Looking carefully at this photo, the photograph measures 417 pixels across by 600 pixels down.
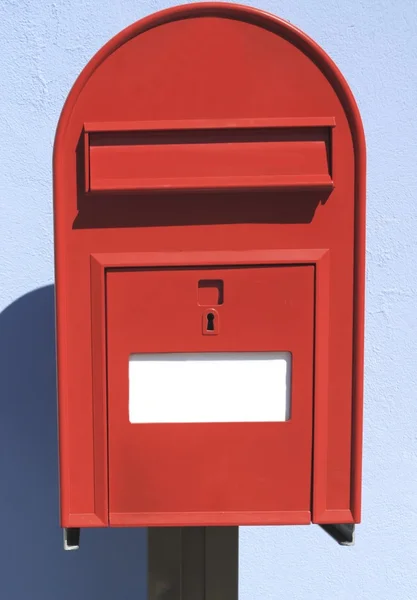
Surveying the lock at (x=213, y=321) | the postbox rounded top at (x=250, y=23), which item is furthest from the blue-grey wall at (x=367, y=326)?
the lock at (x=213, y=321)

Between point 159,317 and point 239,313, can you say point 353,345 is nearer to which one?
point 239,313

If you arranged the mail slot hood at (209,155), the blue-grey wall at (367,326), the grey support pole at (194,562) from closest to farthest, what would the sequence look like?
the mail slot hood at (209,155), the grey support pole at (194,562), the blue-grey wall at (367,326)

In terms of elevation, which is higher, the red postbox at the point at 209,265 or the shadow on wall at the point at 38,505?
the red postbox at the point at 209,265

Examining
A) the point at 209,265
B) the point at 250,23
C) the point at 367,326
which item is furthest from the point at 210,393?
the point at 367,326

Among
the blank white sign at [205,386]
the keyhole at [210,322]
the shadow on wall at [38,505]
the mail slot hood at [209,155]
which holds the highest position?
the mail slot hood at [209,155]

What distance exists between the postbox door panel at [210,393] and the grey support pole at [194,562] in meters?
0.21

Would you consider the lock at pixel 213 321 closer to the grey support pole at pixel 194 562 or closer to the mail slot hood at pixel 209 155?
the mail slot hood at pixel 209 155

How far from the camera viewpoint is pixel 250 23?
2.44ft

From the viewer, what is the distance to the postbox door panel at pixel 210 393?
0.75 meters

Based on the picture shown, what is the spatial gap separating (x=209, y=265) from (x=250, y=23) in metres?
0.36

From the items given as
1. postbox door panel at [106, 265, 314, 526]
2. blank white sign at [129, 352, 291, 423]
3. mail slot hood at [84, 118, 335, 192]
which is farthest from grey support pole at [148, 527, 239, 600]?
mail slot hood at [84, 118, 335, 192]

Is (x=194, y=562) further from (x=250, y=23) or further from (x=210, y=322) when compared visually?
(x=250, y=23)

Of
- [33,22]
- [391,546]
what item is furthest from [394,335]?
[33,22]

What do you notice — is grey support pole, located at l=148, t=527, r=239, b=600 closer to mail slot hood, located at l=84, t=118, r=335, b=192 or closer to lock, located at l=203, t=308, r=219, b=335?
lock, located at l=203, t=308, r=219, b=335
